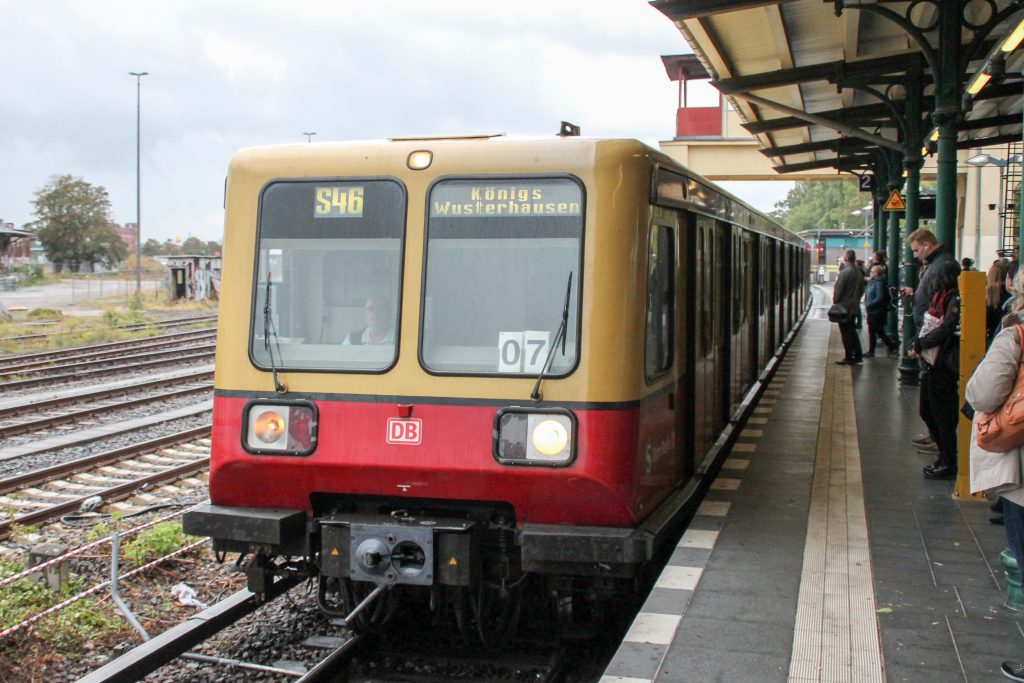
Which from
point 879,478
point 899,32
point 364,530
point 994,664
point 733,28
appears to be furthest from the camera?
point 899,32

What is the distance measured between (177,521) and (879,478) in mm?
5581

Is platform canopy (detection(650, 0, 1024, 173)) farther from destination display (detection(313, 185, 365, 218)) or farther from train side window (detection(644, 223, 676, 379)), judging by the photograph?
destination display (detection(313, 185, 365, 218))

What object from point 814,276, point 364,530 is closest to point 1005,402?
point 364,530

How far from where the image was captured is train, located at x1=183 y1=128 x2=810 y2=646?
5.27m

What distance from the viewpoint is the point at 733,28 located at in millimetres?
11648

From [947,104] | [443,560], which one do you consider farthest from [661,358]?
[947,104]

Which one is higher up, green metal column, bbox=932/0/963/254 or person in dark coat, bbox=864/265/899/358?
green metal column, bbox=932/0/963/254

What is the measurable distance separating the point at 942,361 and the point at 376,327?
15.0 ft

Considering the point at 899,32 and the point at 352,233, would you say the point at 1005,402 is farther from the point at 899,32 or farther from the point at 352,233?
the point at 899,32

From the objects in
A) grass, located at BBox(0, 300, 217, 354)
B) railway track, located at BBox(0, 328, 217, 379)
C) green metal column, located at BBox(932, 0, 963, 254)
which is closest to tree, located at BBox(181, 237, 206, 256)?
grass, located at BBox(0, 300, 217, 354)

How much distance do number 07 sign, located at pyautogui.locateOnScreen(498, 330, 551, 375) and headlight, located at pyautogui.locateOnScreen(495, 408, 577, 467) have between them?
212 mm

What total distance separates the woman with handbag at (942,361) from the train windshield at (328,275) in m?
4.38

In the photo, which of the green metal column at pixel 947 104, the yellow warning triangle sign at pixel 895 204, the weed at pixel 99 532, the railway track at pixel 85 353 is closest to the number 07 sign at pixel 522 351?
the weed at pixel 99 532

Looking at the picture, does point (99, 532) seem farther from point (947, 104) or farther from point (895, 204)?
point (895, 204)
